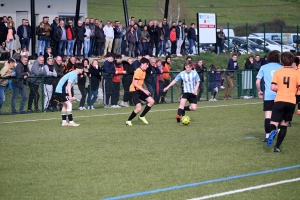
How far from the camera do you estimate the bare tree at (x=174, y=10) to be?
7050cm

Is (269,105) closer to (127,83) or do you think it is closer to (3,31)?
(127,83)

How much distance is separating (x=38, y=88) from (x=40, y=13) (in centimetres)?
1261

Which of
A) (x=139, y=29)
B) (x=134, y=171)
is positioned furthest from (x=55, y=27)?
(x=134, y=171)

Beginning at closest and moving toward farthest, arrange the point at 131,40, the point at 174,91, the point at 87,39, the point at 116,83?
the point at 116,83, the point at 174,91, the point at 87,39, the point at 131,40

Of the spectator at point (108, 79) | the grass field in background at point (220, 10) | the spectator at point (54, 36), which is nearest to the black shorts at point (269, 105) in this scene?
the spectator at point (108, 79)

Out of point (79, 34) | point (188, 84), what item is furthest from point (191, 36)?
point (188, 84)

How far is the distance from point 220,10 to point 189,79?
62973 mm

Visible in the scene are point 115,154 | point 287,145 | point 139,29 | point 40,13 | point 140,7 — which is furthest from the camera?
point 140,7

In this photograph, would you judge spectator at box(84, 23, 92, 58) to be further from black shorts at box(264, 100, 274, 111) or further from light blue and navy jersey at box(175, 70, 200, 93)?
black shorts at box(264, 100, 274, 111)

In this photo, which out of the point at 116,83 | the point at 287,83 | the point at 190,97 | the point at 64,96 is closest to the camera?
the point at 287,83

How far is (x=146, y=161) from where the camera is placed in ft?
39.8

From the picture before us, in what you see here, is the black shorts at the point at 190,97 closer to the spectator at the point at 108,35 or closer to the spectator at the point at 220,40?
the spectator at the point at 108,35

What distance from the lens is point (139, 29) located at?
31453 millimetres

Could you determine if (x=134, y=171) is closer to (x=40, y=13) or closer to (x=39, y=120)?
(x=39, y=120)
